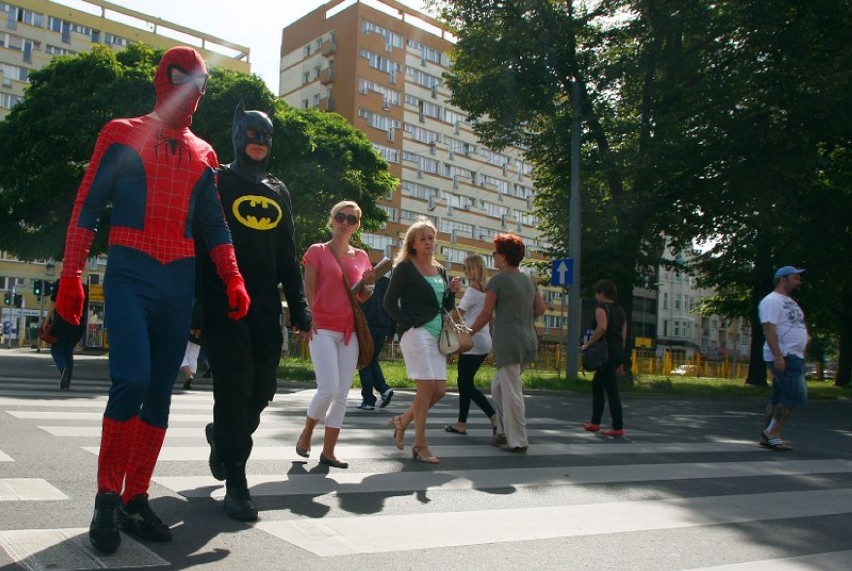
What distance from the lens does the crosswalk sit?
162 inches

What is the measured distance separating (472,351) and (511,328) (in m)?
1.20

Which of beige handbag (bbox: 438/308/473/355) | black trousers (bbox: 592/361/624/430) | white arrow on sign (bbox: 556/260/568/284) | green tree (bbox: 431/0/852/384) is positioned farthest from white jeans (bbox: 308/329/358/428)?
green tree (bbox: 431/0/852/384)

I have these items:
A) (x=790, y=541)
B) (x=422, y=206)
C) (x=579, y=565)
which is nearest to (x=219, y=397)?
(x=579, y=565)

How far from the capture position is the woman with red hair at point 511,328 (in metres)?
7.58

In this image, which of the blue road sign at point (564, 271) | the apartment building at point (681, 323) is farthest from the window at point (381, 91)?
the blue road sign at point (564, 271)

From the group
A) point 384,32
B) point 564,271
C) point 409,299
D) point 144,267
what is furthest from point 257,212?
point 384,32

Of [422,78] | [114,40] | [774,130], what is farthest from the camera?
[114,40]

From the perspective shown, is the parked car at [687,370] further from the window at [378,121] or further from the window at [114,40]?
the window at [114,40]

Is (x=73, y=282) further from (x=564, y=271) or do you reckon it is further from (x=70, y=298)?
(x=564, y=271)

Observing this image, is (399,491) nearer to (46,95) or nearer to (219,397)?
(219,397)

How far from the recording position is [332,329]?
6207 mm

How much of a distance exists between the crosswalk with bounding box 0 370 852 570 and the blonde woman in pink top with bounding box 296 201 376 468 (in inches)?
13.5

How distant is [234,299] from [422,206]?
223 ft

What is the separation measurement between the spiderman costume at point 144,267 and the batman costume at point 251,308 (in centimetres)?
45
